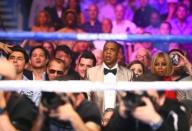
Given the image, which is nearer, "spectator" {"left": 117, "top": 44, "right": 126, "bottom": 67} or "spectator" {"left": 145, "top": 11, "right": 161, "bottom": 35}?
"spectator" {"left": 117, "top": 44, "right": 126, "bottom": 67}

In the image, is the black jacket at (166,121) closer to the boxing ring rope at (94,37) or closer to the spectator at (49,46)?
the boxing ring rope at (94,37)

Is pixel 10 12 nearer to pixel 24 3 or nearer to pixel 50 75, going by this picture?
pixel 24 3

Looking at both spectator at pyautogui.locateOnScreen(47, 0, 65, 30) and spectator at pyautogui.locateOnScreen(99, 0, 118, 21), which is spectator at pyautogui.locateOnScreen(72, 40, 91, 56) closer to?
spectator at pyautogui.locateOnScreen(47, 0, 65, 30)

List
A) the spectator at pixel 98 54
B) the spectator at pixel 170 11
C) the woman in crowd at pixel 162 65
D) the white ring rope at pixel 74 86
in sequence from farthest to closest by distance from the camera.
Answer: the spectator at pixel 170 11 → the spectator at pixel 98 54 → the woman in crowd at pixel 162 65 → the white ring rope at pixel 74 86

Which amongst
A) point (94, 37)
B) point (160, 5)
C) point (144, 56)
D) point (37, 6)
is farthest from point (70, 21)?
point (94, 37)

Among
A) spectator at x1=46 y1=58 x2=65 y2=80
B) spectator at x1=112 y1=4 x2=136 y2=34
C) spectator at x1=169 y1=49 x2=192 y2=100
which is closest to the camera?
spectator at x1=46 y1=58 x2=65 y2=80

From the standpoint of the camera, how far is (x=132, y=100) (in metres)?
2.01

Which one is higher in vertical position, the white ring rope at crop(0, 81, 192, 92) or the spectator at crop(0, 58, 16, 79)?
the spectator at crop(0, 58, 16, 79)

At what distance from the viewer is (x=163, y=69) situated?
3.09 metres

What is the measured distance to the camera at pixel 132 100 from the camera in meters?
1.99

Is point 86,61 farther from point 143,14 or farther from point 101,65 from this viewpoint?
point 143,14

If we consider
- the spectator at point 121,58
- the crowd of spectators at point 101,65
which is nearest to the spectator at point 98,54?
the crowd of spectators at point 101,65

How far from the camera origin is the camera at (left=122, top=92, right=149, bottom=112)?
78.2 inches

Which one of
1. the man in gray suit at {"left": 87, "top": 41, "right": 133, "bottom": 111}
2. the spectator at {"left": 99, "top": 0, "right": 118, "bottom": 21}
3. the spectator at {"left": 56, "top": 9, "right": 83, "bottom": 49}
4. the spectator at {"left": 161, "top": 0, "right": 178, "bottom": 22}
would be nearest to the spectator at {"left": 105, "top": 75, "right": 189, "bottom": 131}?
the man in gray suit at {"left": 87, "top": 41, "right": 133, "bottom": 111}
